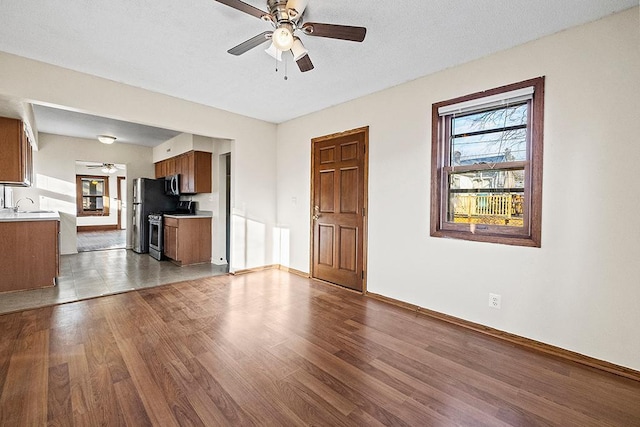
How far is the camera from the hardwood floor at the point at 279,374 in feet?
5.25

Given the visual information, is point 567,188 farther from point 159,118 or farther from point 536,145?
point 159,118

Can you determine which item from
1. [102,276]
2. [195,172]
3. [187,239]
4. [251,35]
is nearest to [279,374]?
[251,35]

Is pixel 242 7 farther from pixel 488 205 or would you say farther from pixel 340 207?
pixel 340 207

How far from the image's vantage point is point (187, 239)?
17.1 feet

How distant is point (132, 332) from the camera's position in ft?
8.32

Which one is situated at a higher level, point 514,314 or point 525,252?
point 525,252

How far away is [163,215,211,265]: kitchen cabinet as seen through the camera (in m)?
5.14

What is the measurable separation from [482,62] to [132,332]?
3990mm

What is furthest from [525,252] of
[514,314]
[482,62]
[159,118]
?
[159,118]

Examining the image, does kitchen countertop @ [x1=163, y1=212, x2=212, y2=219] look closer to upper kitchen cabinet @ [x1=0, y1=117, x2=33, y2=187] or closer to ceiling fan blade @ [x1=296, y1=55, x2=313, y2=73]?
upper kitchen cabinet @ [x1=0, y1=117, x2=33, y2=187]

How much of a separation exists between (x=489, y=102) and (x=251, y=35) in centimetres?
218

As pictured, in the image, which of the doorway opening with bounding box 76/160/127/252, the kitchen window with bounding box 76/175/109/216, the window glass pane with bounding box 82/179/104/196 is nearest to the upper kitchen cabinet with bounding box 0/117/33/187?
the doorway opening with bounding box 76/160/127/252

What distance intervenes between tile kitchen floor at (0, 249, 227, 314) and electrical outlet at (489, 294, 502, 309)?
147 inches

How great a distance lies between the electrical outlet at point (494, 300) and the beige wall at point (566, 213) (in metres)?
0.04
